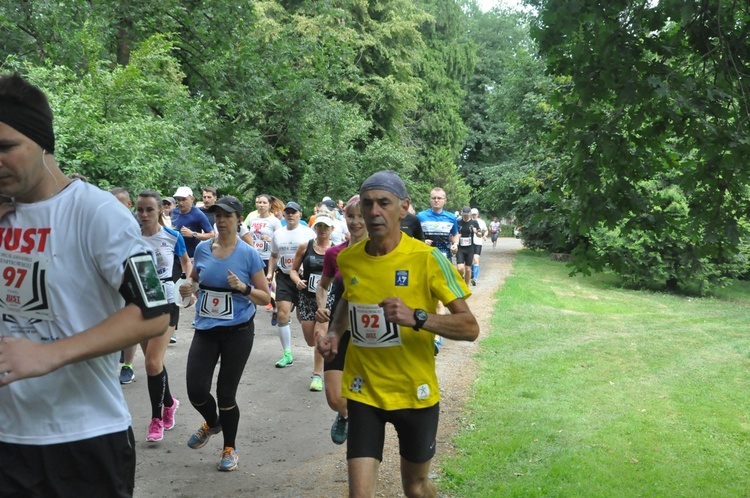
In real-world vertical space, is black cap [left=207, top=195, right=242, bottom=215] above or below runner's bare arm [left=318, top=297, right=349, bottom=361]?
above

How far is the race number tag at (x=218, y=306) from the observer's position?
660 cm

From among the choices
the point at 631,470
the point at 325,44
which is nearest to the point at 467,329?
the point at 631,470

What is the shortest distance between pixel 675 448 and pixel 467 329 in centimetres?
450

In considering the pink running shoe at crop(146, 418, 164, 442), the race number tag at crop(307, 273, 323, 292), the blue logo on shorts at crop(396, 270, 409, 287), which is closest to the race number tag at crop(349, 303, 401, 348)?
the blue logo on shorts at crop(396, 270, 409, 287)

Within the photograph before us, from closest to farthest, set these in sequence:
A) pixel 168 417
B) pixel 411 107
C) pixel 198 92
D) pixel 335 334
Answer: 1. pixel 335 334
2. pixel 168 417
3. pixel 198 92
4. pixel 411 107

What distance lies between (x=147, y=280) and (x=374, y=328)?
82.1 inches

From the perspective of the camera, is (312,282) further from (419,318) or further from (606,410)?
(419,318)

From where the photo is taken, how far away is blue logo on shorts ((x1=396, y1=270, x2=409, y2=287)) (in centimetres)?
442

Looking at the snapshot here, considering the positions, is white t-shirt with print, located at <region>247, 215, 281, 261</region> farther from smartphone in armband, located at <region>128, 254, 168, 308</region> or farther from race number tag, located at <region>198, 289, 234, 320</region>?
smartphone in armband, located at <region>128, 254, 168, 308</region>

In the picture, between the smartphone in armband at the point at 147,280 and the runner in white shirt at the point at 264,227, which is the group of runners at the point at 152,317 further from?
the runner in white shirt at the point at 264,227

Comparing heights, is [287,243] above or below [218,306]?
above

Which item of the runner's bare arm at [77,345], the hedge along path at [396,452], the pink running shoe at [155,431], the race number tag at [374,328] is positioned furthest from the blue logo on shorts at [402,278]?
the pink running shoe at [155,431]

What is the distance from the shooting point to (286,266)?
10477 mm

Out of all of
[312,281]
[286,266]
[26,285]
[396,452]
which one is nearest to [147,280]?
[26,285]
